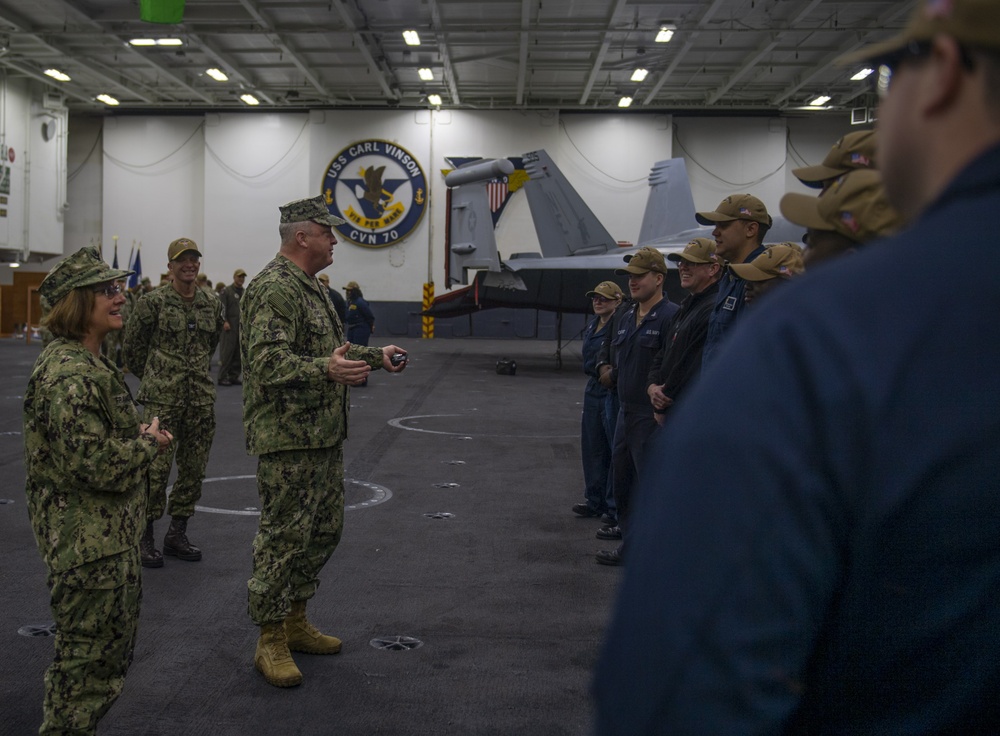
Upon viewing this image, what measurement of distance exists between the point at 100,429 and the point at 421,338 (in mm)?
30186

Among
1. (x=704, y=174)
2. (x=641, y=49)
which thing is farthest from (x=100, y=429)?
(x=704, y=174)

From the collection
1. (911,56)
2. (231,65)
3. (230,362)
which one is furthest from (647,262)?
(231,65)

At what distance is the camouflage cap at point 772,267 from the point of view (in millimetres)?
4664

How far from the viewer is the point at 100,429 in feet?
10.8

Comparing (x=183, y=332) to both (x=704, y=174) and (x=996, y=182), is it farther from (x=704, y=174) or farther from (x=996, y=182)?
(x=704, y=174)

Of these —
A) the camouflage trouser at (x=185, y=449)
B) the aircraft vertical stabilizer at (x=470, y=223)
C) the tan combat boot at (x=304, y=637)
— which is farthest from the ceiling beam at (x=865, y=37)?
the tan combat boot at (x=304, y=637)

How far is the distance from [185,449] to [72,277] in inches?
116

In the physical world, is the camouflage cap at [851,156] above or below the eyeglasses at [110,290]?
above

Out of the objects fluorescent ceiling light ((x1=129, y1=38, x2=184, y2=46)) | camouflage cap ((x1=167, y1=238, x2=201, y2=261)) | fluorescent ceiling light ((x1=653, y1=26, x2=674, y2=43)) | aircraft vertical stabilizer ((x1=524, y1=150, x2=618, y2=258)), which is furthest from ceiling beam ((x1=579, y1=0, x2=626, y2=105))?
camouflage cap ((x1=167, y1=238, x2=201, y2=261))

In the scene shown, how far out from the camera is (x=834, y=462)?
34.9 inches

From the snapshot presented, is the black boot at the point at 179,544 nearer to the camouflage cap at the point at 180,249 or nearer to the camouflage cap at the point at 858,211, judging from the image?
the camouflage cap at the point at 180,249

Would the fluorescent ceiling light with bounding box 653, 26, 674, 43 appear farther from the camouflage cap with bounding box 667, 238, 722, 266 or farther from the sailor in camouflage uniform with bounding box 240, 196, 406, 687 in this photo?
the sailor in camouflage uniform with bounding box 240, 196, 406, 687

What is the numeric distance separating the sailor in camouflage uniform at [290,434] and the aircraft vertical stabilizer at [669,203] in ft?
59.0

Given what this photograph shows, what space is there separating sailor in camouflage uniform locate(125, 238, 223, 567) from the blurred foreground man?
18.4 feet
